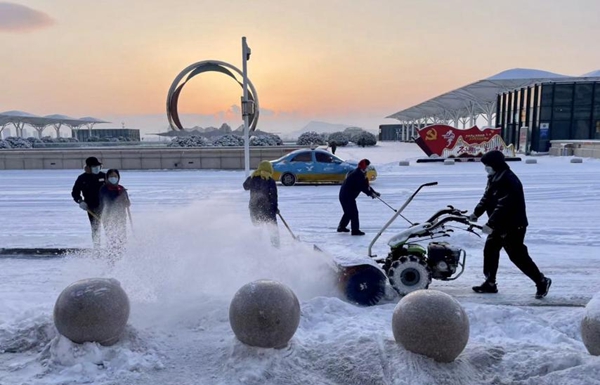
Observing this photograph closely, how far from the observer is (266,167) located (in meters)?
7.67

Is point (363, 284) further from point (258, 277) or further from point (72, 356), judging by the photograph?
point (72, 356)

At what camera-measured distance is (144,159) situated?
25.3 m

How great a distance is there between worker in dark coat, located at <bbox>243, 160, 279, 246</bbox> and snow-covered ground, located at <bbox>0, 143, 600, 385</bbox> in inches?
12.1

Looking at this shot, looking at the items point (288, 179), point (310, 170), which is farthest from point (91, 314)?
point (310, 170)

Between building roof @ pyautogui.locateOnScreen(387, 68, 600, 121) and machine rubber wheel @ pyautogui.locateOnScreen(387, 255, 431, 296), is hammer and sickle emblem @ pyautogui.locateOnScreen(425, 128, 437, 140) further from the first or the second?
machine rubber wheel @ pyautogui.locateOnScreen(387, 255, 431, 296)

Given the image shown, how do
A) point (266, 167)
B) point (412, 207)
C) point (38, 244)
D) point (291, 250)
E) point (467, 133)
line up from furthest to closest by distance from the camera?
point (467, 133)
point (412, 207)
point (38, 244)
point (266, 167)
point (291, 250)

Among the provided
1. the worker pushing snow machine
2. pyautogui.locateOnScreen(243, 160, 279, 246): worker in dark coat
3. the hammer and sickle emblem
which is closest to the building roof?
the hammer and sickle emblem

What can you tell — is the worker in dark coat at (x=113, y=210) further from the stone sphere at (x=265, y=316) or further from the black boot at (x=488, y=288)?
the black boot at (x=488, y=288)

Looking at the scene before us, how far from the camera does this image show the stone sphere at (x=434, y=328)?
412 cm

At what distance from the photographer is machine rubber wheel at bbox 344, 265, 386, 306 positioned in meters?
5.59

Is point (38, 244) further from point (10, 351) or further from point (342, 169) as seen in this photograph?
Result: point (342, 169)

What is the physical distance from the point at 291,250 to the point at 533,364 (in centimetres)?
369

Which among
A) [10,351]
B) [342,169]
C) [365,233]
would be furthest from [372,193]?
[342,169]

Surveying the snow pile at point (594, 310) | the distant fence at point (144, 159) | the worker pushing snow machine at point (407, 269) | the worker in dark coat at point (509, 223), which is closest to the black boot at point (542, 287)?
the worker in dark coat at point (509, 223)
